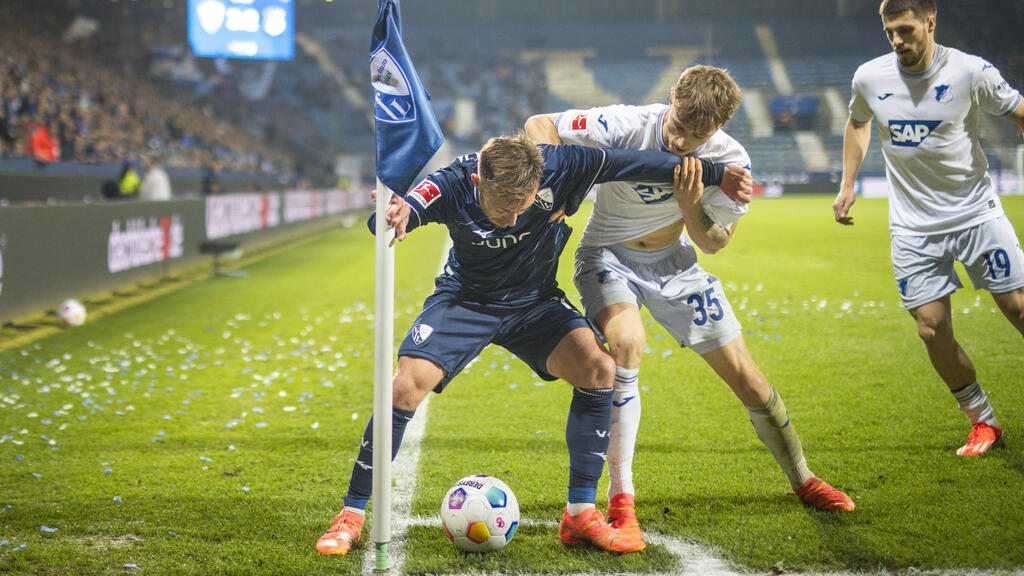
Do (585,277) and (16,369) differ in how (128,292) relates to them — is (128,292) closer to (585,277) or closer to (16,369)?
(16,369)

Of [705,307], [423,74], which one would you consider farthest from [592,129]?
[423,74]

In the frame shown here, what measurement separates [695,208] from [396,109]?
49.1 inches

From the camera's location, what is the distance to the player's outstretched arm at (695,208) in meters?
3.45

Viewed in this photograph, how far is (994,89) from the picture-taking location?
422 centimetres

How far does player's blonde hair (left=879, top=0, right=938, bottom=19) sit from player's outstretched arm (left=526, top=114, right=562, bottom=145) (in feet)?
5.20

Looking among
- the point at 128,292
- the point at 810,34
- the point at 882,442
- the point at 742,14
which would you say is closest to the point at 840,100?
the point at 810,34

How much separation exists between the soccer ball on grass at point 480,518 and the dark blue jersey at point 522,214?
0.77m

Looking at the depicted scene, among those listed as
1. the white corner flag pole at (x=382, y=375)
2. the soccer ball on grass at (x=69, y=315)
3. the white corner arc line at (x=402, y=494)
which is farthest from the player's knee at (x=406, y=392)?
the soccer ball on grass at (x=69, y=315)

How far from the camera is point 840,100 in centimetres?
3644

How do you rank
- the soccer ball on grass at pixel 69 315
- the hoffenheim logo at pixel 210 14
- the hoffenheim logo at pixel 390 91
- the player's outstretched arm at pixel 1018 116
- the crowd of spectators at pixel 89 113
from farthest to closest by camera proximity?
the hoffenheim logo at pixel 210 14
the crowd of spectators at pixel 89 113
the soccer ball on grass at pixel 69 315
the player's outstretched arm at pixel 1018 116
the hoffenheim logo at pixel 390 91

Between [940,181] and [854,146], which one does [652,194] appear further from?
[940,181]

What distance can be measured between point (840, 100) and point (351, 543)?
36732mm

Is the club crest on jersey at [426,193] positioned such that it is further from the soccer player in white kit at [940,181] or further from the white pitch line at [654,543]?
the soccer player in white kit at [940,181]

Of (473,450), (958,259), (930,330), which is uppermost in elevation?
(958,259)
